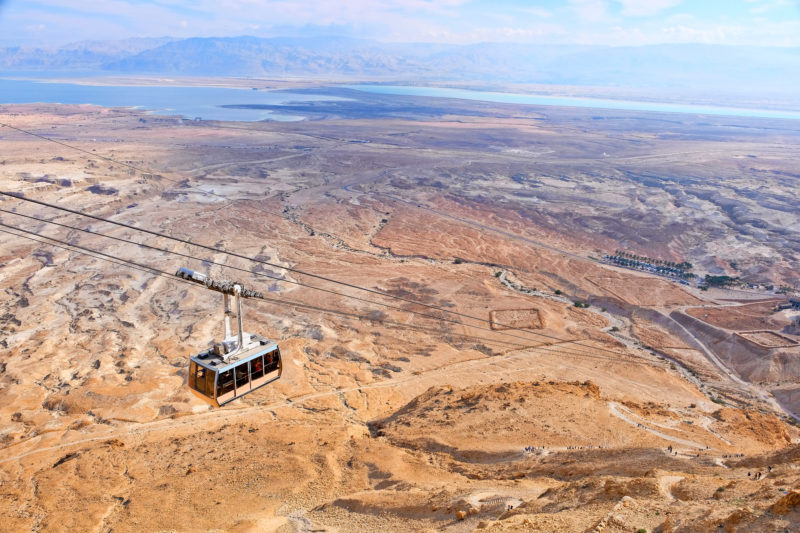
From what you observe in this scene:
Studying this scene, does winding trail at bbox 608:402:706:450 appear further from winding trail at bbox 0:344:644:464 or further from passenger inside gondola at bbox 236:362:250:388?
passenger inside gondola at bbox 236:362:250:388

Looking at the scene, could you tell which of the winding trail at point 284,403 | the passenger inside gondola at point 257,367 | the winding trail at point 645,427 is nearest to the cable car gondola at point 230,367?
the passenger inside gondola at point 257,367

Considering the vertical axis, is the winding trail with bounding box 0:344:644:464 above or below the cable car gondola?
below

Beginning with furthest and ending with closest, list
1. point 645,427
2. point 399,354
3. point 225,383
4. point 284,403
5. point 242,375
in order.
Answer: point 399,354
point 284,403
point 645,427
point 242,375
point 225,383

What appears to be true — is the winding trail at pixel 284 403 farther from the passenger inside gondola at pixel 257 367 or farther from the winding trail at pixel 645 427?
the winding trail at pixel 645 427

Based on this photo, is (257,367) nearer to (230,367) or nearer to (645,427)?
(230,367)

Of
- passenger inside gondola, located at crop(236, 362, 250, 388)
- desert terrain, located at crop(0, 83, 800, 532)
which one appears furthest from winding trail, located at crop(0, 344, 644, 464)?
passenger inside gondola, located at crop(236, 362, 250, 388)

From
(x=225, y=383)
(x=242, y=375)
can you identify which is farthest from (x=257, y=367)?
(x=225, y=383)

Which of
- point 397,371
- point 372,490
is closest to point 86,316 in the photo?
point 397,371

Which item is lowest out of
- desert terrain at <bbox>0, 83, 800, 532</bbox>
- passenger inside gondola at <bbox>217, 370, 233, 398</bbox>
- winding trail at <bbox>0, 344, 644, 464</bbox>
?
winding trail at <bbox>0, 344, 644, 464</bbox>
